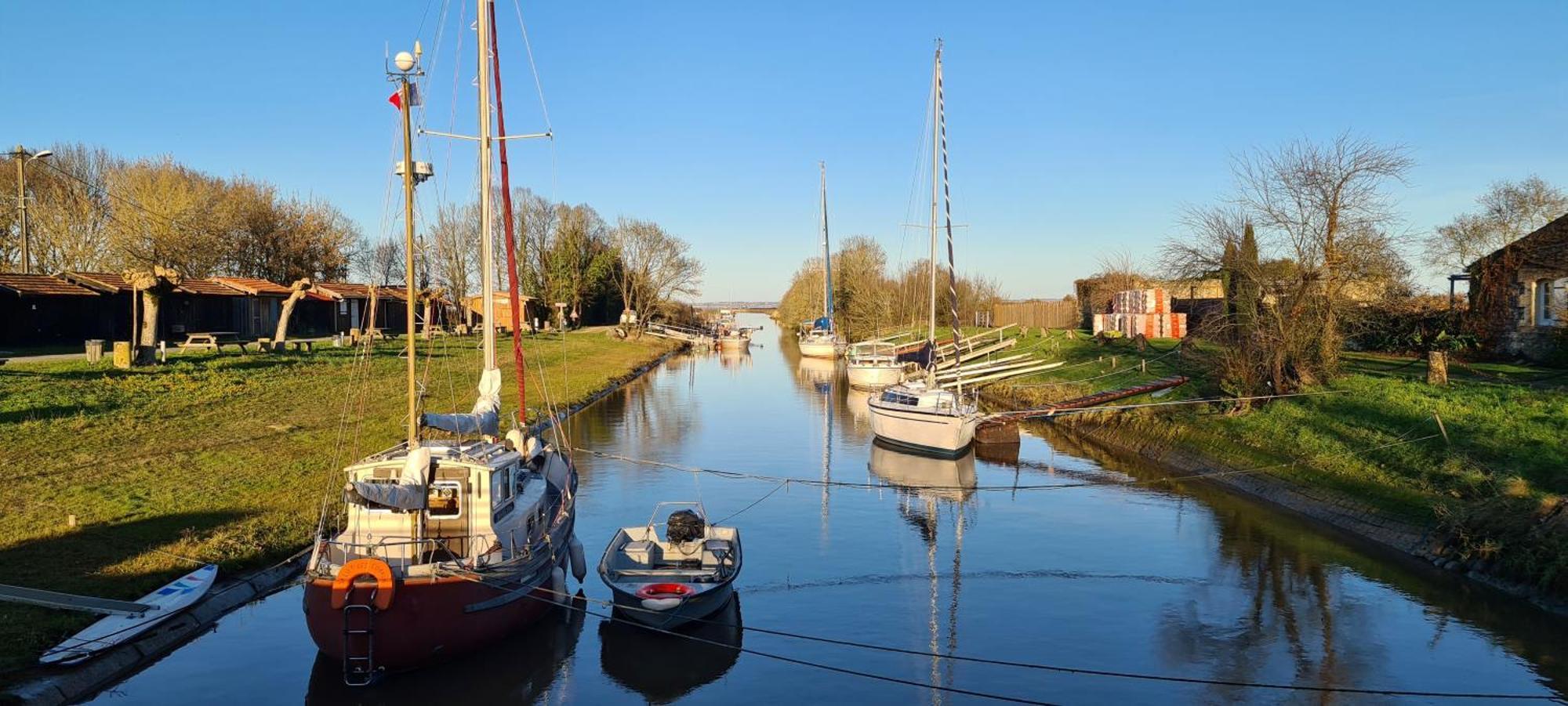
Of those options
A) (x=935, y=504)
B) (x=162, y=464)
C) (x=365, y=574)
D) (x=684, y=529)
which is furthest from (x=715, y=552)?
(x=162, y=464)

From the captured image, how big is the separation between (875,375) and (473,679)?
44.1 meters

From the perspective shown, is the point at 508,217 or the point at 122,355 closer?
the point at 508,217

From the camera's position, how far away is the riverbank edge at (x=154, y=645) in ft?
42.1

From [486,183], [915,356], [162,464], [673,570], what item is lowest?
[673,570]

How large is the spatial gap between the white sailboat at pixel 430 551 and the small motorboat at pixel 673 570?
3.65ft

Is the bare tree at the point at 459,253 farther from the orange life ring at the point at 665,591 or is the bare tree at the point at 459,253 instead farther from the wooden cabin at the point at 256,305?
the orange life ring at the point at 665,591

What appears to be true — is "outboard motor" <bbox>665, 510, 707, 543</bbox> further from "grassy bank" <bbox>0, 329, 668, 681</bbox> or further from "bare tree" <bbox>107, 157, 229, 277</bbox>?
"bare tree" <bbox>107, 157, 229, 277</bbox>

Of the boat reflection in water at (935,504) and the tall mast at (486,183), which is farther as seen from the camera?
the tall mast at (486,183)

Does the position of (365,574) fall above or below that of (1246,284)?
below

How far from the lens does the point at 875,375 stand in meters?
57.8

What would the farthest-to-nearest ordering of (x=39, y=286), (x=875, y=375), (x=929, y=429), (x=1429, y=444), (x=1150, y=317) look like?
(x=1150, y=317)
(x=875, y=375)
(x=39, y=286)
(x=929, y=429)
(x=1429, y=444)

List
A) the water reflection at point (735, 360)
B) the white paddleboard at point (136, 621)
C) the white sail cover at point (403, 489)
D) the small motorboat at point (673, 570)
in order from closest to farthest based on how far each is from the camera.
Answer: the white paddleboard at point (136, 621) → the white sail cover at point (403, 489) → the small motorboat at point (673, 570) → the water reflection at point (735, 360)

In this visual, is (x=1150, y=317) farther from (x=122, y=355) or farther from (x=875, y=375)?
(x=122, y=355)

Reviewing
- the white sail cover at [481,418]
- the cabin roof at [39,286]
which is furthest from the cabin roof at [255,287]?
the white sail cover at [481,418]
